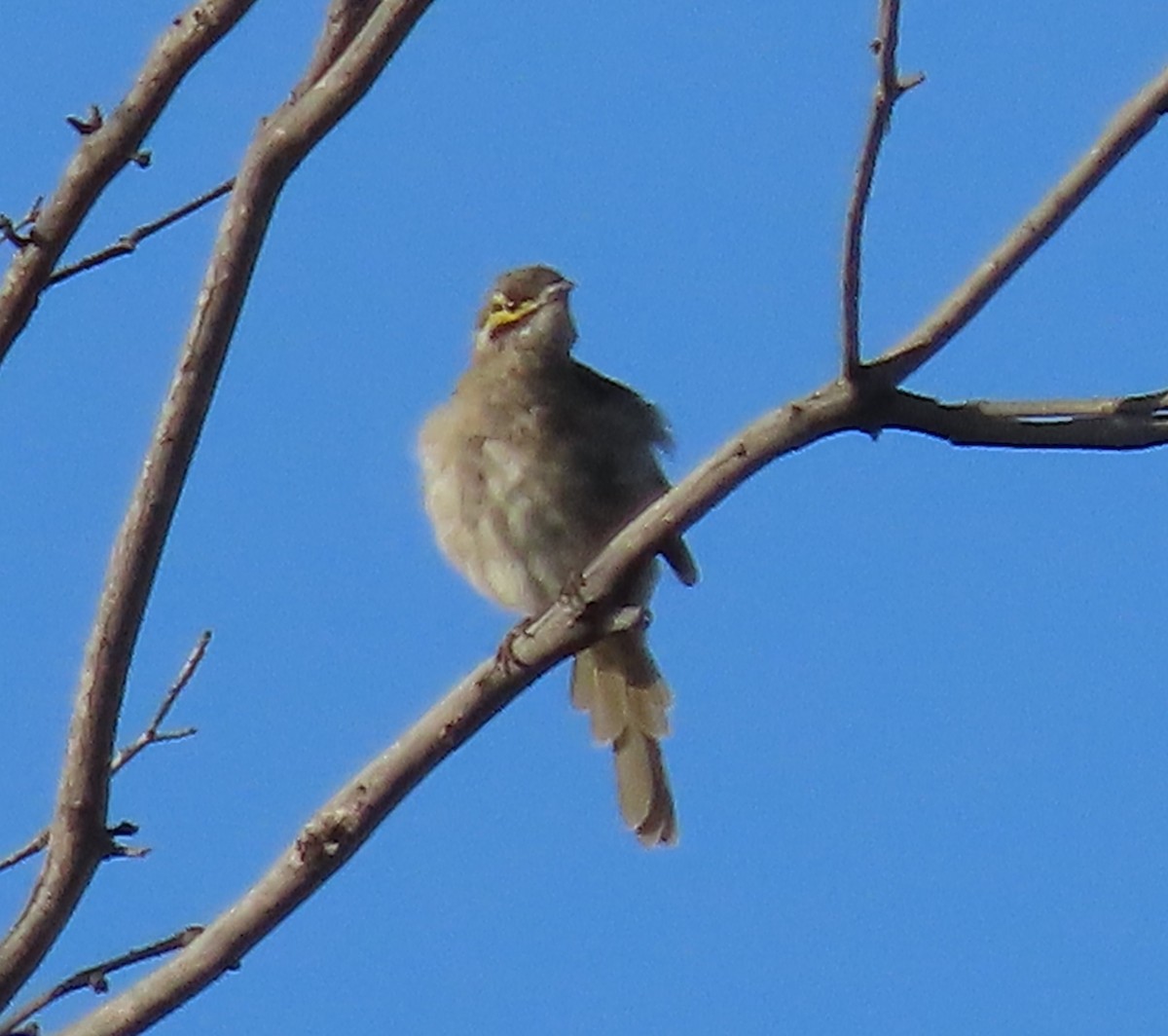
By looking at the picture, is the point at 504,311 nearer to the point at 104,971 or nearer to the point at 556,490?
the point at 556,490

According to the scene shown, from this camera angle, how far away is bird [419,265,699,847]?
604cm

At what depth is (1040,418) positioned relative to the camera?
3451 mm

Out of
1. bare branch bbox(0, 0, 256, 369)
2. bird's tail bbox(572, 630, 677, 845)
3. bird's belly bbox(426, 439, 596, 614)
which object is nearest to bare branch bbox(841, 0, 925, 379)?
bare branch bbox(0, 0, 256, 369)

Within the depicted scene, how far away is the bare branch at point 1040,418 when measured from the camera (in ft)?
11.2

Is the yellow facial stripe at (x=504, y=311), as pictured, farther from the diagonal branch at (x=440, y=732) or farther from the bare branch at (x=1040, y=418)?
the bare branch at (x=1040, y=418)

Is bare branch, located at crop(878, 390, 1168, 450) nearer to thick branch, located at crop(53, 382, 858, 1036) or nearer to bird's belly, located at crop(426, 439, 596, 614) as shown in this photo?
thick branch, located at crop(53, 382, 858, 1036)

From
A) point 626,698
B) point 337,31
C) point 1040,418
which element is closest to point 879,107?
point 1040,418

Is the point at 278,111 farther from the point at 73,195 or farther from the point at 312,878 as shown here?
the point at 312,878

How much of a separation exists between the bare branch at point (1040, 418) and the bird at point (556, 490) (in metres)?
2.30

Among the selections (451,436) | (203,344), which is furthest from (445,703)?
(451,436)

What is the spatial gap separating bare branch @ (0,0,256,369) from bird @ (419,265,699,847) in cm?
238

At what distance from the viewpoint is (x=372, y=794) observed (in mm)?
3645

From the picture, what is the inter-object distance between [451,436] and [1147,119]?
331cm

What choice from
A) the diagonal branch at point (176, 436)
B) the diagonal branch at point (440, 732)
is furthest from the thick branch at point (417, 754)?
the diagonal branch at point (176, 436)
